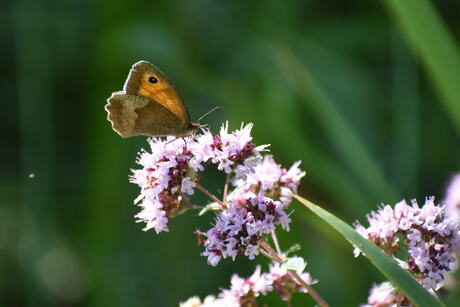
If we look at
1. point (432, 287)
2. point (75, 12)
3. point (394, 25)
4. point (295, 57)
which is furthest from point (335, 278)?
point (75, 12)

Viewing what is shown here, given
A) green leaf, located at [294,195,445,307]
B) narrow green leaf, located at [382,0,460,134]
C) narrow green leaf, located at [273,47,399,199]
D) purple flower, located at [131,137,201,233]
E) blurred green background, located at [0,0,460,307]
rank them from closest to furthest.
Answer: green leaf, located at [294,195,445,307] → purple flower, located at [131,137,201,233] → narrow green leaf, located at [382,0,460,134] → narrow green leaf, located at [273,47,399,199] → blurred green background, located at [0,0,460,307]

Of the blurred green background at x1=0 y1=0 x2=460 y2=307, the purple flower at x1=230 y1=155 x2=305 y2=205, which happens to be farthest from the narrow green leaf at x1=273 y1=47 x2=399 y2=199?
the purple flower at x1=230 y1=155 x2=305 y2=205

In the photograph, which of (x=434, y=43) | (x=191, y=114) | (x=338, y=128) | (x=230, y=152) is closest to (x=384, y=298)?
(x=230, y=152)

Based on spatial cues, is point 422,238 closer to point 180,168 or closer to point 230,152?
point 230,152

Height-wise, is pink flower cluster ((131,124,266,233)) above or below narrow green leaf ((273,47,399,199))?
below

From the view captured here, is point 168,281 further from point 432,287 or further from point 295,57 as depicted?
point 432,287

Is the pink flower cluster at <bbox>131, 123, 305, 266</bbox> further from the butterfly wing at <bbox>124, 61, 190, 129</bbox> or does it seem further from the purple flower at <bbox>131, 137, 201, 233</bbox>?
the butterfly wing at <bbox>124, 61, 190, 129</bbox>
